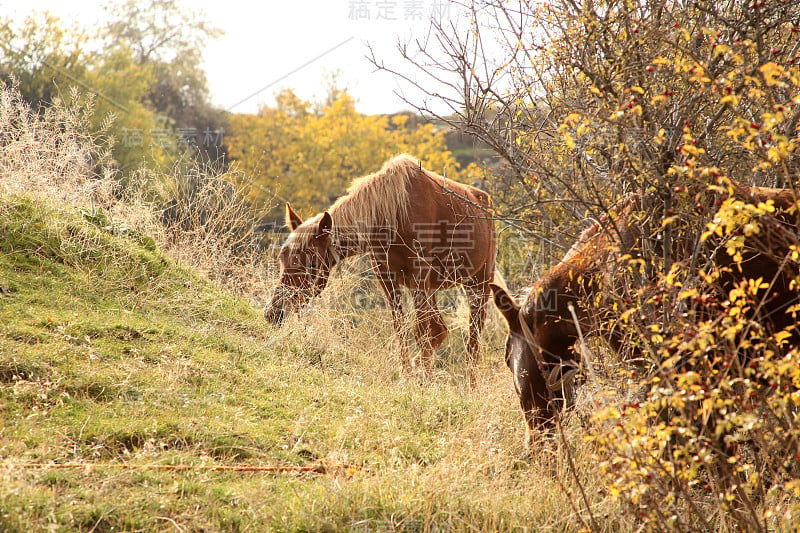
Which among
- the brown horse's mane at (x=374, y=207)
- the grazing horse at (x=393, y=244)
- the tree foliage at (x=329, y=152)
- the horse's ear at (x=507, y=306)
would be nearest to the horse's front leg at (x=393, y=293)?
the grazing horse at (x=393, y=244)

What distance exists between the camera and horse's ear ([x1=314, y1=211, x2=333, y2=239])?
6.09m

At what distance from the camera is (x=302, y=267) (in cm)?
621

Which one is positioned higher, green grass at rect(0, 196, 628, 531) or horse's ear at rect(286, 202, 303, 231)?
horse's ear at rect(286, 202, 303, 231)

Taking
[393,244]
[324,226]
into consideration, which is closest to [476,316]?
[393,244]

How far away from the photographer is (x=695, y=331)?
2383mm

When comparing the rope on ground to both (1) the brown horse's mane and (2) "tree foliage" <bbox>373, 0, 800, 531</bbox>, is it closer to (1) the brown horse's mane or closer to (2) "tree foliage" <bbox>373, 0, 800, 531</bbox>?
(2) "tree foliage" <bbox>373, 0, 800, 531</bbox>

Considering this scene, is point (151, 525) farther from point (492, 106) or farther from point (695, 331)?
point (492, 106)

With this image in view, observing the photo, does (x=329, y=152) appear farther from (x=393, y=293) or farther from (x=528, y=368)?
(x=528, y=368)

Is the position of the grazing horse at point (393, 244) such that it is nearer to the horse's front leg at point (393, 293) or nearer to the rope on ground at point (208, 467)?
the horse's front leg at point (393, 293)

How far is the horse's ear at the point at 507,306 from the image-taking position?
3.65 meters

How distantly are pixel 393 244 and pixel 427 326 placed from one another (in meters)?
0.85

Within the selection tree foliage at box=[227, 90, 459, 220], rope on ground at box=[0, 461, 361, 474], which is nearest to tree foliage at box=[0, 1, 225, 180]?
tree foliage at box=[227, 90, 459, 220]

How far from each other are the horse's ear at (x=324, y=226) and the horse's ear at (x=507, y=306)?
2766 millimetres

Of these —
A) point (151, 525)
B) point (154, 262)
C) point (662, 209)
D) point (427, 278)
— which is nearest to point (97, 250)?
point (154, 262)
